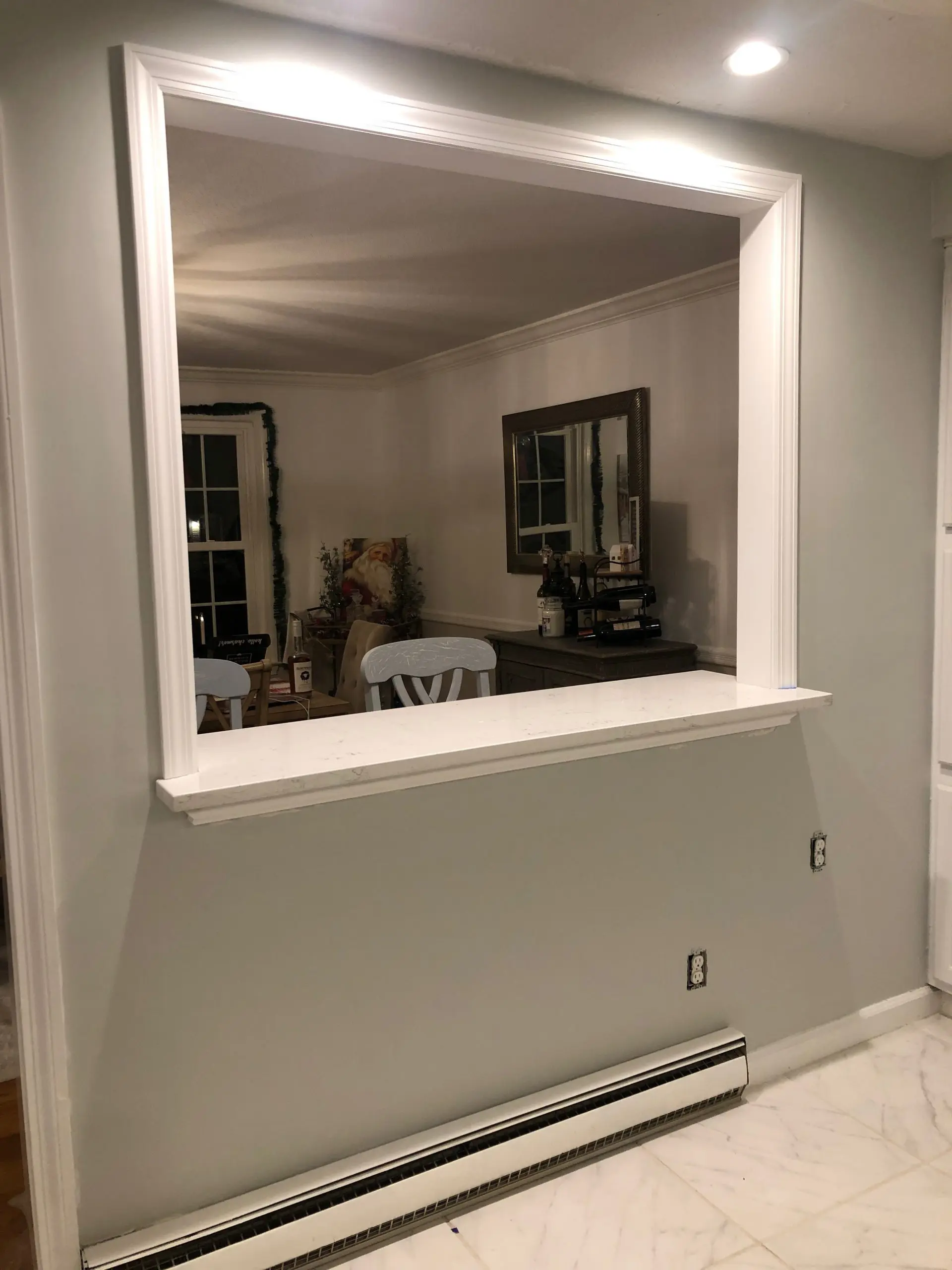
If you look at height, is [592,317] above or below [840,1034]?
above

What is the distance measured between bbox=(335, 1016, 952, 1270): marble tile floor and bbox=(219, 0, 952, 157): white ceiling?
228cm

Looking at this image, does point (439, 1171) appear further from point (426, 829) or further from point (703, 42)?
point (703, 42)

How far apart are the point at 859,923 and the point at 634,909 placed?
0.79 m

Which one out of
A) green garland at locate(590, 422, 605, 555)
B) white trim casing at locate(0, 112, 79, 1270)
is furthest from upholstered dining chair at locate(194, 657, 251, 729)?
green garland at locate(590, 422, 605, 555)

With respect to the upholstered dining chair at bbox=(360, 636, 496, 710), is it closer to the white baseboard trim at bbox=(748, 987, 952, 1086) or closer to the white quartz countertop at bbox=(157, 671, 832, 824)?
the white quartz countertop at bbox=(157, 671, 832, 824)


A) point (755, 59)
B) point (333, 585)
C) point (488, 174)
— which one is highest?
point (755, 59)

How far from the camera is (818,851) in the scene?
2.51 metres

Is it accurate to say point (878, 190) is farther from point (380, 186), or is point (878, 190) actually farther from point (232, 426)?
point (232, 426)

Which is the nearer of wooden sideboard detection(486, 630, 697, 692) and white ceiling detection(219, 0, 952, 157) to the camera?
white ceiling detection(219, 0, 952, 157)

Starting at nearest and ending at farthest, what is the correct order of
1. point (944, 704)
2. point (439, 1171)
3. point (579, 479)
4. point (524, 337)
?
1. point (439, 1171)
2. point (944, 704)
3. point (579, 479)
4. point (524, 337)

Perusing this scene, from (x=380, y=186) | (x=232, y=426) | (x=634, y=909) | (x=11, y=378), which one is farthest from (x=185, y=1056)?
(x=232, y=426)

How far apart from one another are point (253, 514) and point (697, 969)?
4.38 m

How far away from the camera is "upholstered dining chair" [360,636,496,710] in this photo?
9.09ft

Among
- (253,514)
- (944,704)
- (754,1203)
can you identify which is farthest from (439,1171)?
(253,514)
